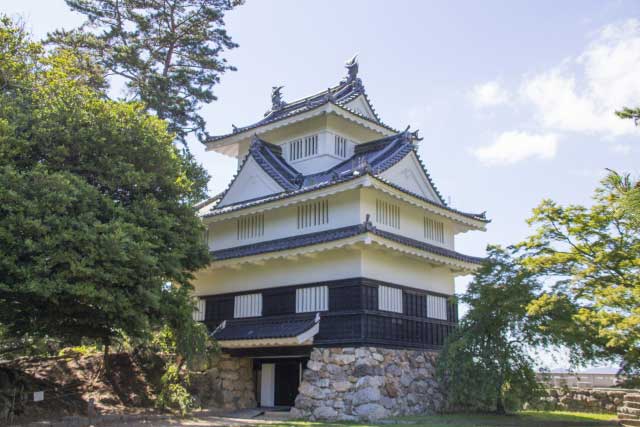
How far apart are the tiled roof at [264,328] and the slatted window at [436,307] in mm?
4806

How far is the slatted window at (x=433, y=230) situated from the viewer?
23.3m

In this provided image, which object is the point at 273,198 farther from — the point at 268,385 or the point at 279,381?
the point at 268,385

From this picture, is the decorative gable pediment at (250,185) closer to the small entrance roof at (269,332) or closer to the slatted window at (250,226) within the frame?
the slatted window at (250,226)

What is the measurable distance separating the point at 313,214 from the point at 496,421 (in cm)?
921

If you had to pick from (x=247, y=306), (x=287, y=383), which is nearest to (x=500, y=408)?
(x=287, y=383)

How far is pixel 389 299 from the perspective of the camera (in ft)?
66.4

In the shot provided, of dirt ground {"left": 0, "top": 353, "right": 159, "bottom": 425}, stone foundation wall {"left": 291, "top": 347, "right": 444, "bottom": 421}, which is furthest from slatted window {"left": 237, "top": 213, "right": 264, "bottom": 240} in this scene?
dirt ground {"left": 0, "top": 353, "right": 159, "bottom": 425}

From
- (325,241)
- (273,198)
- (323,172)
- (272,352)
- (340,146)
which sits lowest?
(272,352)

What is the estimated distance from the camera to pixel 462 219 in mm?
23906

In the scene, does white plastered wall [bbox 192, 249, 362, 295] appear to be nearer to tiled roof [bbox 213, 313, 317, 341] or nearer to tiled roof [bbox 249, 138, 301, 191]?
tiled roof [bbox 213, 313, 317, 341]

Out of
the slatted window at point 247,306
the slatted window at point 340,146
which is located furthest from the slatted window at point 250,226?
the slatted window at point 340,146

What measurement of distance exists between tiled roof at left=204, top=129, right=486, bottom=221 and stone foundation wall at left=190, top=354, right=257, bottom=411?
5.92m

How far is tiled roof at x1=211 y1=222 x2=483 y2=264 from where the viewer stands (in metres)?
18.9

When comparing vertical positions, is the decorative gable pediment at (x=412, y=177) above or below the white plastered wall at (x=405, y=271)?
above
